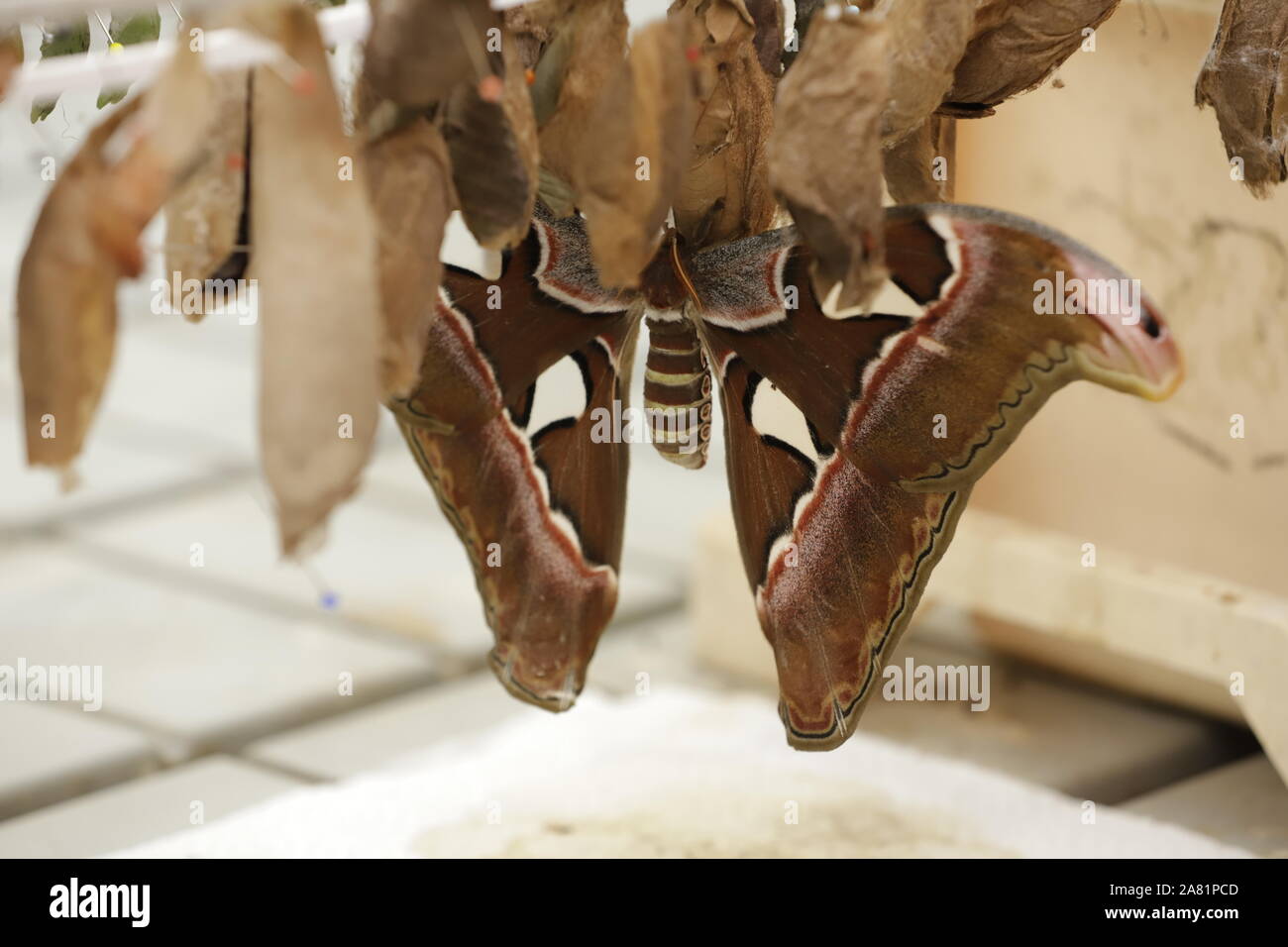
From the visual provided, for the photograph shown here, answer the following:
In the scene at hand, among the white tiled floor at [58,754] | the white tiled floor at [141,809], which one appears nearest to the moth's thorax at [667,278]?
Answer: the white tiled floor at [141,809]

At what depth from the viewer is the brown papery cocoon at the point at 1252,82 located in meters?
1.20

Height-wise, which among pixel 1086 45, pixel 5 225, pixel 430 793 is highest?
pixel 5 225

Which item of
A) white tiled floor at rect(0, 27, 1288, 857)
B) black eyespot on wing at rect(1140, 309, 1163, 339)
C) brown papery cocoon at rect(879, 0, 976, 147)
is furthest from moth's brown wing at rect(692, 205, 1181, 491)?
white tiled floor at rect(0, 27, 1288, 857)

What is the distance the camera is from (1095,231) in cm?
179

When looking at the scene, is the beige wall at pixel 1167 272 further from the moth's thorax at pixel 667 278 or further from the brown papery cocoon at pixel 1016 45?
the moth's thorax at pixel 667 278

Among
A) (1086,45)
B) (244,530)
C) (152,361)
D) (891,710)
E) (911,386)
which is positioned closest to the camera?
(911,386)

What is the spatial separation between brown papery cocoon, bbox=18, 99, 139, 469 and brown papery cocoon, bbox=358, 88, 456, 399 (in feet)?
0.40

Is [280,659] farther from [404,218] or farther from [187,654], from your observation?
[404,218]

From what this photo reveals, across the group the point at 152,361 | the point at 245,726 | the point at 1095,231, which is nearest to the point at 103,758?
the point at 245,726

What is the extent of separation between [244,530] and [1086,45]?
1.47 metres

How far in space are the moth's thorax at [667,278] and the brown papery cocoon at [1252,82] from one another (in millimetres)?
397

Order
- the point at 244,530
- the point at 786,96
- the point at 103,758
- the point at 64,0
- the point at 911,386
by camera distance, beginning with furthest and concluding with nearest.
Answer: the point at 244,530, the point at 103,758, the point at 911,386, the point at 786,96, the point at 64,0

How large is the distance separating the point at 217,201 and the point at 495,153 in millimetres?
160

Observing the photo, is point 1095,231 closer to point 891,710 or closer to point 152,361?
point 891,710
